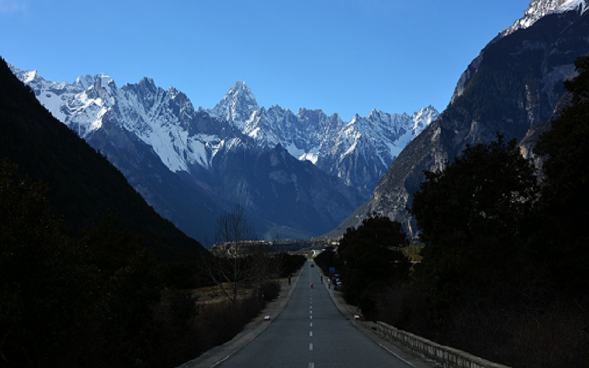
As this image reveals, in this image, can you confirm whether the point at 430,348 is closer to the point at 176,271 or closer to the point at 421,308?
the point at 421,308

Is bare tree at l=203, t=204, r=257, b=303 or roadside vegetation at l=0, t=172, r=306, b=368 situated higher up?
bare tree at l=203, t=204, r=257, b=303

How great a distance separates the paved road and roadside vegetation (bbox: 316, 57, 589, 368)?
3.03m

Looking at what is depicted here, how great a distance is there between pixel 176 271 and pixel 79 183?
32.9 metres

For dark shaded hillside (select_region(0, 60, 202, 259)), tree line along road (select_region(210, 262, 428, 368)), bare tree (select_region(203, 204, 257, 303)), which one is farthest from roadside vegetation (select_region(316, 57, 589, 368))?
dark shaded hillside (select_region(0, 60, 202, 259))

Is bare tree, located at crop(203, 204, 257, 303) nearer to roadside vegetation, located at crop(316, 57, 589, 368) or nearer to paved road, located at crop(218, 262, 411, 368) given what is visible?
paved road, located at crop(218, 262, 411, 368)

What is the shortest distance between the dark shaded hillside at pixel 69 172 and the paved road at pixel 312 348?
43.9m

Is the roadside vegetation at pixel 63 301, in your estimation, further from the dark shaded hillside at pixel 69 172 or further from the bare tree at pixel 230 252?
the dark shaded hillside at pixel 69 172

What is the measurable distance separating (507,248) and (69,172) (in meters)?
86.2

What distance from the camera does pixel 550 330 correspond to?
14391 millimetres

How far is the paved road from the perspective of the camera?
54.9ft

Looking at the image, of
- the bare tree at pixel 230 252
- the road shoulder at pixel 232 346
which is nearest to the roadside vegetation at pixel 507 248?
the road shoulder at pixel 232 346

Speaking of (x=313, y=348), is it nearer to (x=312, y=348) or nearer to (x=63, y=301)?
(x=312, y=348)

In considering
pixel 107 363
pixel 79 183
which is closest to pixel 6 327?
pixel 107 363

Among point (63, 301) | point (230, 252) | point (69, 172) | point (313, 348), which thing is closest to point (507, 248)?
point (313, 348)
